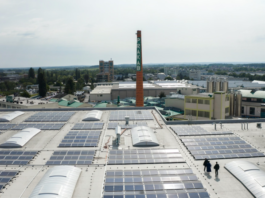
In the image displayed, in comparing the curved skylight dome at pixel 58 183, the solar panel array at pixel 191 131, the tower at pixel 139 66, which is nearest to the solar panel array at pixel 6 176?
the curved skylight dome at pixel 58 183

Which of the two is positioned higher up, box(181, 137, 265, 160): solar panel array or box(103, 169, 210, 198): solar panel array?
box(181, 137, 265, 160): solar panel array

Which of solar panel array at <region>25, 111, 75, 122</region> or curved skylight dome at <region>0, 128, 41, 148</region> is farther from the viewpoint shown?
solar panel array at <region>25, 111, 75, 122</region>

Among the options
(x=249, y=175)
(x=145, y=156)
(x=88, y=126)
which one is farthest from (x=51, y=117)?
(x=249, y=175)

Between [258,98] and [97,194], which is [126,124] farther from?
[258,98]

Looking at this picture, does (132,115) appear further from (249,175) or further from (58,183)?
(58,183)

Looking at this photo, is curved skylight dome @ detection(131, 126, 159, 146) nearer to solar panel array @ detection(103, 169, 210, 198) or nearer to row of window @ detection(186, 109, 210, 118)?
solar panel array @ detection(103, 169, 210, 198)

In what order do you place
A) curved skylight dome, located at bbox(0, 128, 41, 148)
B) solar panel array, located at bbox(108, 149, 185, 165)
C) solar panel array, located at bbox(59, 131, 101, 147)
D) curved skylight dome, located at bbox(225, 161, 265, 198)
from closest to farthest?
curved skylight dome, located at bbox(225, 161, 265, 198), solar panel array, located at bbox(108, 149, 185, 165), curved skylight dome, located at bbox(0, 128, 41, 148), solar panel array, located at bbox(59, 131, 101, 147)

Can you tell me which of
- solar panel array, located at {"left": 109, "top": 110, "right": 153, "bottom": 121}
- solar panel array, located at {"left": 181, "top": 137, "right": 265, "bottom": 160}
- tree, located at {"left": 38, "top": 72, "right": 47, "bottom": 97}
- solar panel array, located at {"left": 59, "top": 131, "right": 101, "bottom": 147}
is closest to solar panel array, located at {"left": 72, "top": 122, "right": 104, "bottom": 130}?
solar panel array, located at {"left": 59, "top": 131, "right": 101, "bottom": 147}

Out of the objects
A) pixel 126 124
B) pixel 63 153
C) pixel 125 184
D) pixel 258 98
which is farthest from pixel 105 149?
pixel 258 98
